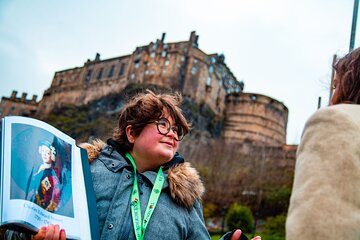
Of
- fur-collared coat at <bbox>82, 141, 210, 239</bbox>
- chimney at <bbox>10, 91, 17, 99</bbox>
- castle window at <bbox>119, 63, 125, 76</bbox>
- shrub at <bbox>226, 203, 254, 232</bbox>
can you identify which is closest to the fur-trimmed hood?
fur-collared coat at <bbox>82, 141, 210, 239</bbox>

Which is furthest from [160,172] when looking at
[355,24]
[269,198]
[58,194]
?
[269,198]

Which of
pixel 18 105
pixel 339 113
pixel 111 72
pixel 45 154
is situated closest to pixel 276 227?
pixel 45 154

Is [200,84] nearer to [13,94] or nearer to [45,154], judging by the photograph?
[13,94]

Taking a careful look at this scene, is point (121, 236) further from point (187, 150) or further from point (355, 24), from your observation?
point (187, 150)

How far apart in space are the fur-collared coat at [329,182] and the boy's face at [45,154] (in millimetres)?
1238

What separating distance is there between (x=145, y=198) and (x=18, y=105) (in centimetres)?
6917

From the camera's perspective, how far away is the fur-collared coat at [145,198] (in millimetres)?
2184

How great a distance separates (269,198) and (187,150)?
13.2 metres

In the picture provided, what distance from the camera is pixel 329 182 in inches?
48.8

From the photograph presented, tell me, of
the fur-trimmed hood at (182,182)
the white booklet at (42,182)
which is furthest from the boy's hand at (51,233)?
the fur-trimmed hood at (182,182)

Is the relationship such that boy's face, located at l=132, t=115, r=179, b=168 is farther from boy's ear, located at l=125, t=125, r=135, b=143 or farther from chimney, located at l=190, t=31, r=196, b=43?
chimney, located at l=190, t=31, r=196, b=43

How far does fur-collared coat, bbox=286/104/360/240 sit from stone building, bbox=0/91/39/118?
A: 67449 mm

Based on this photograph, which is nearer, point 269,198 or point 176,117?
point 176,117

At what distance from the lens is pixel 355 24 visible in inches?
212
